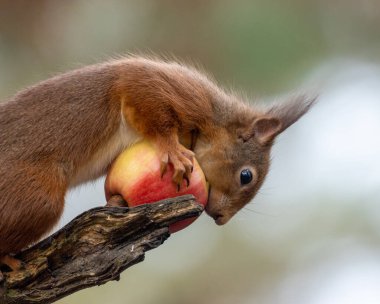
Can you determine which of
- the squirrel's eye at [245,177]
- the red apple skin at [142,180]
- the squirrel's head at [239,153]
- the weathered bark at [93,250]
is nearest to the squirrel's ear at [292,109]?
the squirrel's head at [239,153]

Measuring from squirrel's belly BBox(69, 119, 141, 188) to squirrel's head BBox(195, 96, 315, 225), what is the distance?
37 cm

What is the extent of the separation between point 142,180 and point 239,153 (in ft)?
2.46

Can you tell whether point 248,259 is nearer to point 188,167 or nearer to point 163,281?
point 163,281

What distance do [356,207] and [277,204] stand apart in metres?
0.70

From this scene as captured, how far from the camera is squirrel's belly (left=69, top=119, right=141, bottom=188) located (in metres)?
4.14

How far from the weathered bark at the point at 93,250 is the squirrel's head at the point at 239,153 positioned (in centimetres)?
63

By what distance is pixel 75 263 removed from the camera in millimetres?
3822

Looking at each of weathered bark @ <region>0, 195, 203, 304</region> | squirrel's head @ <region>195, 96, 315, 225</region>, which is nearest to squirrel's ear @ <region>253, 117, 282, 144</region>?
squirrel's head @ <region>195, 96, 315, 225</region>

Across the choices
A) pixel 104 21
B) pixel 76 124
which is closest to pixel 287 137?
pixel 104 21

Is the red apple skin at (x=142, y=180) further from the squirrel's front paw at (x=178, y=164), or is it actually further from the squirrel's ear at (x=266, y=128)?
the squirrel's ear at (x=266, y=128)

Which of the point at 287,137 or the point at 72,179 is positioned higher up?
the point at 287,137

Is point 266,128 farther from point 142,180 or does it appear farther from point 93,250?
point 93,250

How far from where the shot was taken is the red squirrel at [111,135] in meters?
3.95

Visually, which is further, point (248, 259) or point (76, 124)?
point (248, 259)
